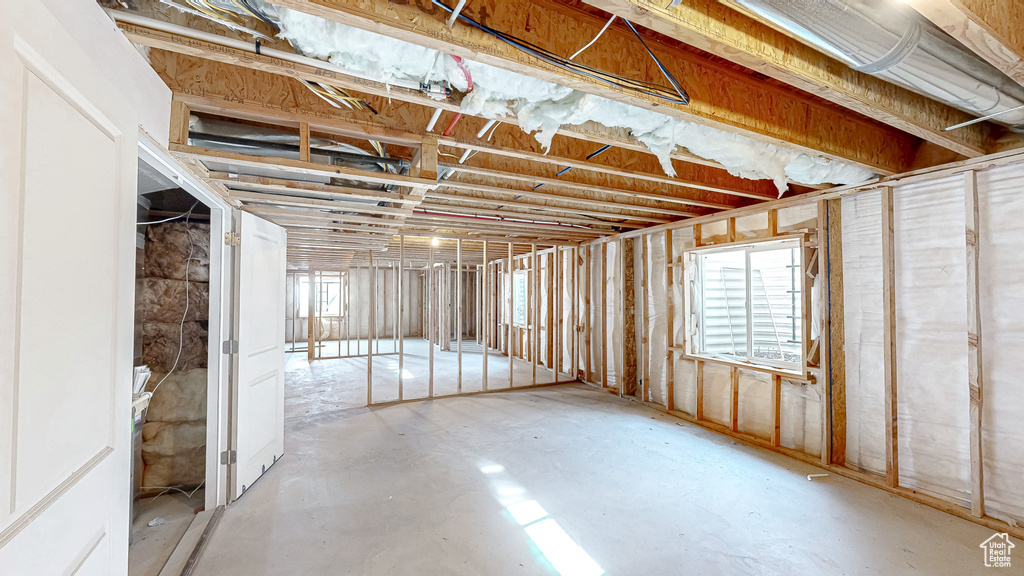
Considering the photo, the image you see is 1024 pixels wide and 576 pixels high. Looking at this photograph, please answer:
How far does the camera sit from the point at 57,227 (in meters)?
0.79

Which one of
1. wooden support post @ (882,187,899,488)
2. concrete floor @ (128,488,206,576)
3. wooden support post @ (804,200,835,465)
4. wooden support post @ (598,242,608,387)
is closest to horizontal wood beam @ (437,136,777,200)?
wooden support post @ (804,200,835,465)

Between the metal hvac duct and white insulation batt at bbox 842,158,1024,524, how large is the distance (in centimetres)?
101

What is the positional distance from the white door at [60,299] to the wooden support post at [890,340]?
4189mm

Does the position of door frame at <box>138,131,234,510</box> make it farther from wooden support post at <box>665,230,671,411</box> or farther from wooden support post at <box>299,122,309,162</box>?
wooden support post at <box>665,230,671,411</box>

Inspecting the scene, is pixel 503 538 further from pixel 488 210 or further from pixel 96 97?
pixel 488 210

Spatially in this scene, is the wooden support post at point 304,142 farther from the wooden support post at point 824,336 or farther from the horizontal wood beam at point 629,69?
the wooden support post at point 824,336

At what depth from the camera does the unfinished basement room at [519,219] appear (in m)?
0.93

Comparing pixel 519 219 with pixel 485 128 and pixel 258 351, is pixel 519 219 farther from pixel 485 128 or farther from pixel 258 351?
pixel 258 351

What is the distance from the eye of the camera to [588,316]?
237 inches

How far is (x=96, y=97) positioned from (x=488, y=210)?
3402 mm

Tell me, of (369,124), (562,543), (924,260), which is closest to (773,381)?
(924,260)

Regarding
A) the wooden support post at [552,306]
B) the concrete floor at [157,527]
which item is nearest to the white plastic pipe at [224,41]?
the concrete floor at [157,527]

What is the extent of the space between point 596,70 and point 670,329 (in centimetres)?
369

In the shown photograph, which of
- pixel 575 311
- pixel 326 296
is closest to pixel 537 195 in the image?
pixel 575 311
